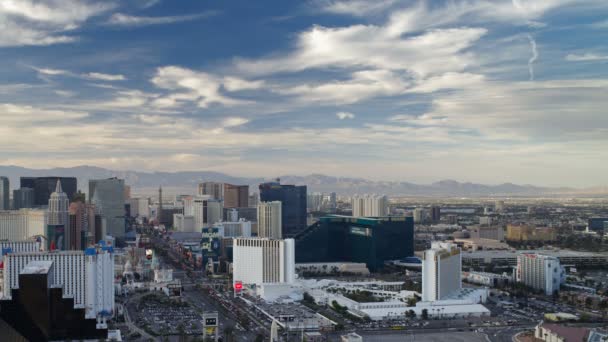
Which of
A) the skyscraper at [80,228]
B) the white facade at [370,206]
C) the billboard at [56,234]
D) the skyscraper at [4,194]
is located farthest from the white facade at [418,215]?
the billboard at [56,234]

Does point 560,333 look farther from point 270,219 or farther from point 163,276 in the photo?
point 270,219

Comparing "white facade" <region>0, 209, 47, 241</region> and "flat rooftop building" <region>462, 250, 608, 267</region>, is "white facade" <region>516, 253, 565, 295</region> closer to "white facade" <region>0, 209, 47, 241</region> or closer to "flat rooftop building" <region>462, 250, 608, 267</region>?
"flat rooftop building" <region>462, 250, 608, 267</region>

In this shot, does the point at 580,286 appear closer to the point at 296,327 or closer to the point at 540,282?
the point at 540,282

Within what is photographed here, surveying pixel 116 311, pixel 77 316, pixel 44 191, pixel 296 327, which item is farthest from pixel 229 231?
pixel 77 316

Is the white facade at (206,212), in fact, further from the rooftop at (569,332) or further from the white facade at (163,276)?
the rooftop at (569,332)

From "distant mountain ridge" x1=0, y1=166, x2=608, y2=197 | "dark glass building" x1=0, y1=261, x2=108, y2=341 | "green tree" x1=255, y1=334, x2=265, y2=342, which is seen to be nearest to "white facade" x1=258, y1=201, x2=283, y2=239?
"green tree" x1=255, y1=334, x2=265, y2=342

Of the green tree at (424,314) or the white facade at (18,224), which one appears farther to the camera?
the white facade at (18,224)

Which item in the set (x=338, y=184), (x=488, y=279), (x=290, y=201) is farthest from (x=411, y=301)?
(x=338, y=184)
